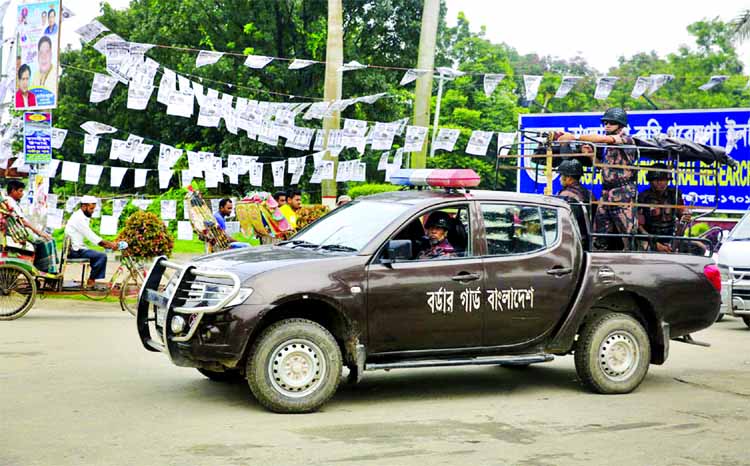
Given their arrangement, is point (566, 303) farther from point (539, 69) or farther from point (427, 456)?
point (539, 69)

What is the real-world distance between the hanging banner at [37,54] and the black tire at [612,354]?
11.3m

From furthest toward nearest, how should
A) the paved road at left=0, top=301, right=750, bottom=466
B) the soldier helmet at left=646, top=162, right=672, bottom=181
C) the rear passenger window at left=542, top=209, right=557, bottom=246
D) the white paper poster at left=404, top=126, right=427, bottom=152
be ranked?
1. the white paper poster at left=404, top=126, right=427, bottom=152
2. the soldier helmet at left=646, top=162, right=672, bottom=181
3. the rear passenger window at left=542, top=209, right=557, bottom=246
4. the paved road at left=0, top=301, right=750, bottom=466

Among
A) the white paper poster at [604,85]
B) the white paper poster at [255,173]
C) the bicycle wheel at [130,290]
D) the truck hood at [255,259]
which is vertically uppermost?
the white paper poster at [604,85]

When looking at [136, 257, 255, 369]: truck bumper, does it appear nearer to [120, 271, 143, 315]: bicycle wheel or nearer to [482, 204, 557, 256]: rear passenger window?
[482, 204, 557, 256]: rear passenger window

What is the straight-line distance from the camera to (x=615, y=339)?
9156 millimetres

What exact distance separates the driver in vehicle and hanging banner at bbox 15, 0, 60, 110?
1043 centimetres

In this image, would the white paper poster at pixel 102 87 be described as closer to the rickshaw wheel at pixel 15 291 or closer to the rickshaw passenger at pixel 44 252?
the rickshaw passenger at pixel 44 252

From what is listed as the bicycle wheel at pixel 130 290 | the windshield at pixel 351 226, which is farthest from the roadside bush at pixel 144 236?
the windshield at pixel 351 226

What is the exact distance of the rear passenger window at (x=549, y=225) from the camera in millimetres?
8938

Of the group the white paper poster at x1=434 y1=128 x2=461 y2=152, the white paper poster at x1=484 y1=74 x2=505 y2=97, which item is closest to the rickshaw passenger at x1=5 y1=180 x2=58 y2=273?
the white paper poster at x1=484 y1=74 x2=505 y2=97

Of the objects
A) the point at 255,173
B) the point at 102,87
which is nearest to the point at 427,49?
the point at 255,173

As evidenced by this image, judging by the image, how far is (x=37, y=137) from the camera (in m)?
17.1

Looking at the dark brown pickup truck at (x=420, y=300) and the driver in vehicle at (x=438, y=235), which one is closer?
the dark brown pickup truck at (x=420, y=300)

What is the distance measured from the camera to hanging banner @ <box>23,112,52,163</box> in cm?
1703
